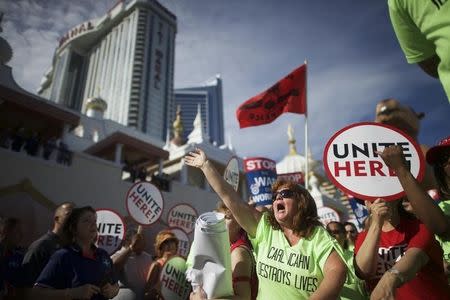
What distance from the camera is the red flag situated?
714cm

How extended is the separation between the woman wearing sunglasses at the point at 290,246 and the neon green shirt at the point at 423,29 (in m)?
1.14

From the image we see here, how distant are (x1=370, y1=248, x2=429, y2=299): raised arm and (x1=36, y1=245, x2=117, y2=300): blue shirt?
7.37 ft

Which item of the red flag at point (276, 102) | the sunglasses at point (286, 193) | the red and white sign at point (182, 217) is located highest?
the red flag at point (276, 102)

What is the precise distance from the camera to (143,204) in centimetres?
623

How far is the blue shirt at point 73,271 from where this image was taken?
8.72 ft

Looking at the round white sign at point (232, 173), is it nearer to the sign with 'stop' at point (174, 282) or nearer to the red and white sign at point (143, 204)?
the sign with 'stop' at point (174, 282)

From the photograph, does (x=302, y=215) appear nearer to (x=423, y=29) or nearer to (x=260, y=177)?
(x=423, y=29)

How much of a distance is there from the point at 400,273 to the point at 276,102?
19.3 feet

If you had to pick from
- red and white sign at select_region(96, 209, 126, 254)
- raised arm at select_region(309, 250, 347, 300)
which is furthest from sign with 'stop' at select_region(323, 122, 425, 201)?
red and white sign at select_region(96, 209, 126, 254)

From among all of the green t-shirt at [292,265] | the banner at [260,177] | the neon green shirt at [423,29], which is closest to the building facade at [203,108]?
the banner at [260,177]

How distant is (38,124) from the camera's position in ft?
54.6

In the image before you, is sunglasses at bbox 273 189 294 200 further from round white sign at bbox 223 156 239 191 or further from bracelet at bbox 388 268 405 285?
round white sign at bbox 223 156 239 191

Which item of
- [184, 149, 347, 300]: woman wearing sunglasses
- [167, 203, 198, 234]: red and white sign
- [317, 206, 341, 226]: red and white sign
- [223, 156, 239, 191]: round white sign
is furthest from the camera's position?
[317, 206, 341, 226]: red and white sign

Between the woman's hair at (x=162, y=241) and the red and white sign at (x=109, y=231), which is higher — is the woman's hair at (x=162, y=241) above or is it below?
below
